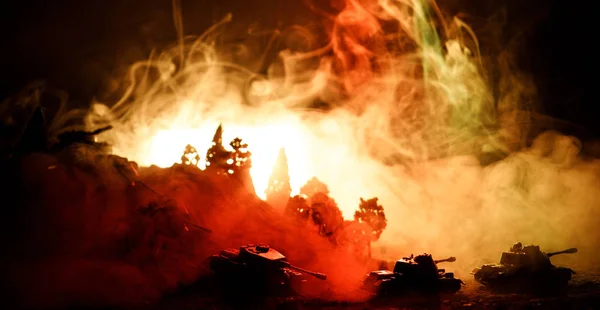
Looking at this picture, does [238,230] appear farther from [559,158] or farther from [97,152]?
[559,158]

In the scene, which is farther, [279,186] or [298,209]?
[279,186]

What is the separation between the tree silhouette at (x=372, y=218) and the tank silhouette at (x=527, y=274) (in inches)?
291

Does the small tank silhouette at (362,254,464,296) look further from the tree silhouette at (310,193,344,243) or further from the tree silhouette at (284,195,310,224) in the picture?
the tree silhouette at (284,195,310,224)

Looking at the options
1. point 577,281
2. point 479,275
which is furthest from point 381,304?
point 577,281

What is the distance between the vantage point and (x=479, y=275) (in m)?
23.1

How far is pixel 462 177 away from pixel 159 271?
31.1m

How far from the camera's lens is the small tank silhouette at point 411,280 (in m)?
19.8

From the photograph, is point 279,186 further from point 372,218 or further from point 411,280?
point 411,280

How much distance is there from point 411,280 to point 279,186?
48.8 feet

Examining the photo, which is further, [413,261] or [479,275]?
[479,275]

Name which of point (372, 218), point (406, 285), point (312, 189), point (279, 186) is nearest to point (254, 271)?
point (406, 285)

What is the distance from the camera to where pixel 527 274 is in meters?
21.9

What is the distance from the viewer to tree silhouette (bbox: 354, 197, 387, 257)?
28141mm

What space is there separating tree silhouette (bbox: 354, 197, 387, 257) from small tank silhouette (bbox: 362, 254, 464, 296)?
7.32 m
